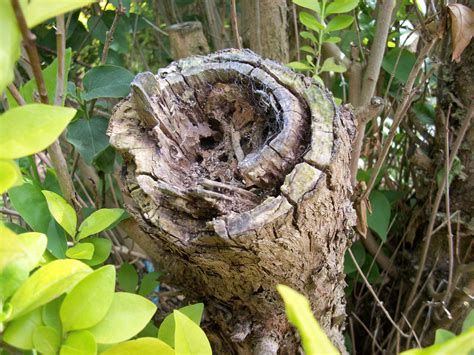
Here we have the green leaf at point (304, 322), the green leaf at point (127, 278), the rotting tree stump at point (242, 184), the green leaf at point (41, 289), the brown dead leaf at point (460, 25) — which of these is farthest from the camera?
the green leaf at point (127, 278)

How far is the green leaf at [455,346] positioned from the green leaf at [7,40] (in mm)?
300

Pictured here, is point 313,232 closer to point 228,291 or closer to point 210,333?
point 228,291

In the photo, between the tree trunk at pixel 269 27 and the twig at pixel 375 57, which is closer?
the twig at pixel 375 57

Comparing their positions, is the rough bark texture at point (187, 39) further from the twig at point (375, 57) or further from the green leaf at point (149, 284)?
the green leaf at point (149, 284)

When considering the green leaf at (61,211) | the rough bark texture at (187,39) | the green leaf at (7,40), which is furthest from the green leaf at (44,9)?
the rough bark texture at (187,39)

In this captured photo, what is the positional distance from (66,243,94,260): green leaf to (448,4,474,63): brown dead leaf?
59 centimetres

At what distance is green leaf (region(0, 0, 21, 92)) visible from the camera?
309 mm

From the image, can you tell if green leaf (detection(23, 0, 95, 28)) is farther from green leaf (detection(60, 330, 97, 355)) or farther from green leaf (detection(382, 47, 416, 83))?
green leaf (detection(382, 47, 416, 83))

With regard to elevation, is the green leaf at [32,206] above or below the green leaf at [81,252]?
above

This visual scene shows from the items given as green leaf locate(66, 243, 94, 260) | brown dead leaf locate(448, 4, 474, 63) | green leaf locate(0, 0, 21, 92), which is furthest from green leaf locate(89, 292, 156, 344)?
brown dead leaf locate(448, 4, 474, 63)

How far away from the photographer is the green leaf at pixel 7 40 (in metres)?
0.31

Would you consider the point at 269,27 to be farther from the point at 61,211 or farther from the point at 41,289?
the point at 41,289

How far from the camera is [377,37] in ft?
2.87

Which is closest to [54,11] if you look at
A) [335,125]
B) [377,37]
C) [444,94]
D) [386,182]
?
[335,125]
